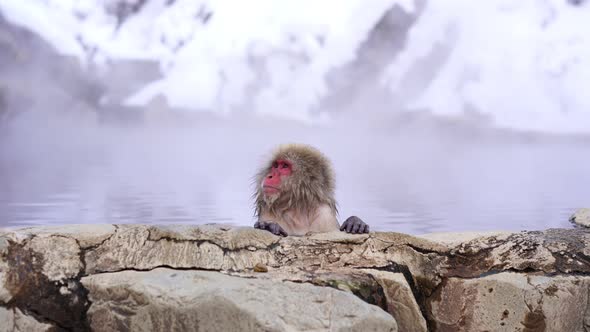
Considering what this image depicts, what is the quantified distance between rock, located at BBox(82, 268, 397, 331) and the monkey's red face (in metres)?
1.01

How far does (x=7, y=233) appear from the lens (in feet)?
7.86

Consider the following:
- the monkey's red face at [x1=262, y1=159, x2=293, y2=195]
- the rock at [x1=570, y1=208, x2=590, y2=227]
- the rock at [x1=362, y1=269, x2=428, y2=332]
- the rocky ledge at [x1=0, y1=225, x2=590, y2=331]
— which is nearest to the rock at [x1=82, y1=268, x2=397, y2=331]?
the rocky ledge at [x1=0, y1=225, x2=590, y2=331]

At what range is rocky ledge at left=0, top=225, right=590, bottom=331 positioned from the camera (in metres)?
2.10

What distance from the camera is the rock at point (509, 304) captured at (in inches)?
101

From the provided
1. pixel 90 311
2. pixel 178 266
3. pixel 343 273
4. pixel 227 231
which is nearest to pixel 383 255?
pixel 343 273

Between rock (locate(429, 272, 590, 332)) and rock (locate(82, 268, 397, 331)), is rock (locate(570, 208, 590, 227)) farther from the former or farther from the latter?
rock (locate(82, 268, 397, 331))

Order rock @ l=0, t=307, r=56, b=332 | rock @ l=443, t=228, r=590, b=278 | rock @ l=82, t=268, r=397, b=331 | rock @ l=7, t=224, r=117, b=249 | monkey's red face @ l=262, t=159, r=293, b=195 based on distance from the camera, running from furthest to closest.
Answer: monkey's red face @ l=262, t=159, r=293, b=195 < rock @ l=443, t=228, r=590, b=278 < rock @ l=7, t=224, r=117, b=249 < rock @ l=0, t=307, r=56, b=332 < rock @ l=82, t=268, r=397, b=331

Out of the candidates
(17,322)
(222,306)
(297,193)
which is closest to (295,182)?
(297,193)

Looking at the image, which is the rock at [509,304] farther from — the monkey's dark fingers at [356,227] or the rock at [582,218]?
the rock at [582,218]

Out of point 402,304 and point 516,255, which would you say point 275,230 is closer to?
point 402,304

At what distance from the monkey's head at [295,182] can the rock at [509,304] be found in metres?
0.82

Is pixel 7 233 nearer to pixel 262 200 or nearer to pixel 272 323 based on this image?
pixel 272 323

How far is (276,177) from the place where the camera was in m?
3.25

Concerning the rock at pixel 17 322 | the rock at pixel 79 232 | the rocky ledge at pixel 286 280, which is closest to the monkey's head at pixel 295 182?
the rocky ledge at pixel 286 280
